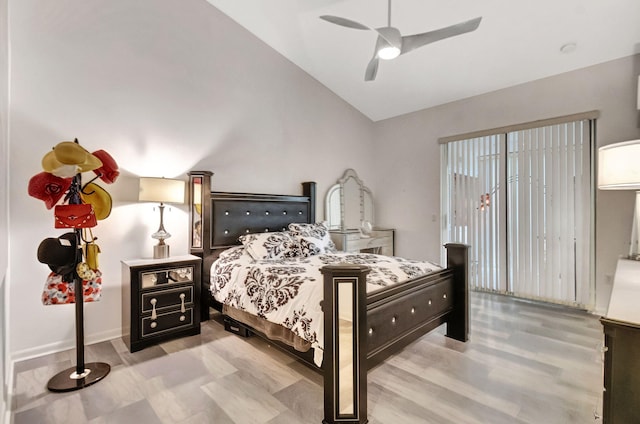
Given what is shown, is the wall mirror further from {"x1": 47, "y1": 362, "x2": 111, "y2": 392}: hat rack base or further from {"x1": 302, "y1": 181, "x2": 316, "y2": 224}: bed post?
{"x1": 47, "y1": 362, "x2": 111, "y2": 392}: hat rack base

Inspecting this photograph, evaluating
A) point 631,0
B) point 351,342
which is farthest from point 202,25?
point 631,0

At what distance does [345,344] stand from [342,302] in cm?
25

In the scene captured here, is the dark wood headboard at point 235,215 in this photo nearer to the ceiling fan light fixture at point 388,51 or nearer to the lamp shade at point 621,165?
the ceiling fan light fixture at point 388,51

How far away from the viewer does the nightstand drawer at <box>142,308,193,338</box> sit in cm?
260

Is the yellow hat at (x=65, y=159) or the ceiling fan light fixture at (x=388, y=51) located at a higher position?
the ceiling fan light fixture at (x=388, y=51)

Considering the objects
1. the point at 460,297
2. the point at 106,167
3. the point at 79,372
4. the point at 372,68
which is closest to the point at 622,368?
the point at 460,297

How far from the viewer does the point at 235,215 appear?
3.53 metres

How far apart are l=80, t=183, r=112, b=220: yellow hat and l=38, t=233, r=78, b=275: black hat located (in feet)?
0.73

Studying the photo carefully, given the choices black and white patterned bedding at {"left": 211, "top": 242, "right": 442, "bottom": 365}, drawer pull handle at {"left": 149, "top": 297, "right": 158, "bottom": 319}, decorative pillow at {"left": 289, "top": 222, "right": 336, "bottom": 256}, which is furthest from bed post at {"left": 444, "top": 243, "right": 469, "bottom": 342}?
drawer pull handle at {"left": 149, "top": 297, "right": 158, "bottom": 319}

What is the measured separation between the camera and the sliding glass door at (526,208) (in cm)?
347

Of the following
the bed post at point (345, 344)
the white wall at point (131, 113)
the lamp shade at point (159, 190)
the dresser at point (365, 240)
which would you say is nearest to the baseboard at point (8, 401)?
the white wall at point (131, 113)

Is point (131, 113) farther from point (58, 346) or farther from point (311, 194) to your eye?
point (311, 194)

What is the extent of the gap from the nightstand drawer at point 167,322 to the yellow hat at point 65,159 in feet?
4.49

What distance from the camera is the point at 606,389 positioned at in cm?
92
